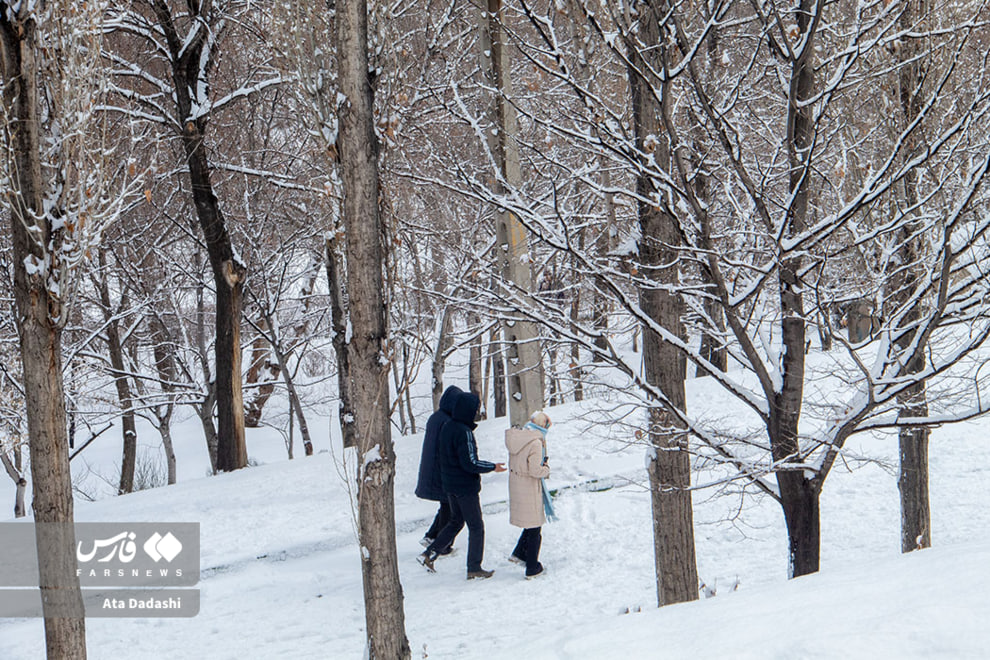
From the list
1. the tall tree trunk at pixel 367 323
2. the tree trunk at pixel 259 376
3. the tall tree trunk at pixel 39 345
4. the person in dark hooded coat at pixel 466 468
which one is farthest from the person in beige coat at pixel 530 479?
the tree trunk at pixel 259 376

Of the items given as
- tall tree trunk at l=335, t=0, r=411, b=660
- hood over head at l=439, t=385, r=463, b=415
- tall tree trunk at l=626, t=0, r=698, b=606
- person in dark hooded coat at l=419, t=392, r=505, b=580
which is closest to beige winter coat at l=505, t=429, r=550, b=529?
person in dark hooded coat at l=419, t=392, r=505, b=580

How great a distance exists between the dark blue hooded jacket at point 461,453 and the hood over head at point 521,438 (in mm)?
275

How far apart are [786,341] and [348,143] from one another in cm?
288

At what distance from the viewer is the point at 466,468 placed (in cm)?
759

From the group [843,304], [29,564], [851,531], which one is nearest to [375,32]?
[843,304]

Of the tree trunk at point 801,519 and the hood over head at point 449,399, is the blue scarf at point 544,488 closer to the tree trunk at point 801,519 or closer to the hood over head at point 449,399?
the hood over head at point 449,399

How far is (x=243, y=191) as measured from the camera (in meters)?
15.6

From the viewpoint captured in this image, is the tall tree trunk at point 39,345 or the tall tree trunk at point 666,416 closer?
the tall tree trunk at point 39,345

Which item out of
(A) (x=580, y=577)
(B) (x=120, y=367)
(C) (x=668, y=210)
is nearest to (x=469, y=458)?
(A) (x=580, y=577)

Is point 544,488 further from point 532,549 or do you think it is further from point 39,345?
point 39,345

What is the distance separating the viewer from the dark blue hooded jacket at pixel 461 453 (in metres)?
7.61

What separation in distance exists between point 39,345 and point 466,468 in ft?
12.4

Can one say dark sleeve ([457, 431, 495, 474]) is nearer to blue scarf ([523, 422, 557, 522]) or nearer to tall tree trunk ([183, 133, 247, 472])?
blue scarf ([523, 422, 557, 522])

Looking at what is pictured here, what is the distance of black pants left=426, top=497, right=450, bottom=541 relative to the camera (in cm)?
808
